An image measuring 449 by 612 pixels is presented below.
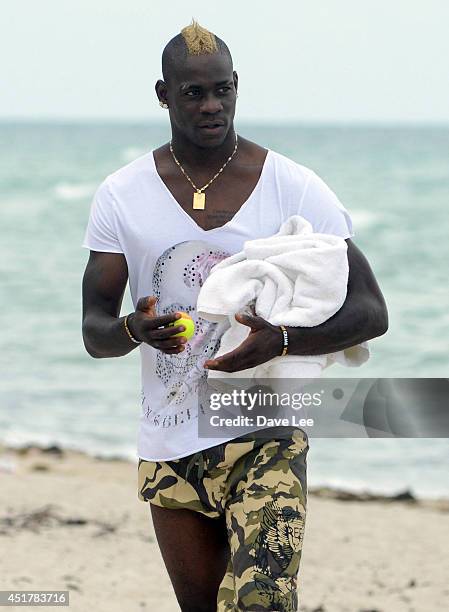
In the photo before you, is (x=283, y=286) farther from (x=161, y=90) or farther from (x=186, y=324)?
(x=161, y=90)

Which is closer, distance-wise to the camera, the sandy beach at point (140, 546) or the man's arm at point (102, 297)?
the man's arm at point (102, 297)

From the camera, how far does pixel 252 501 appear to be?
3.54m

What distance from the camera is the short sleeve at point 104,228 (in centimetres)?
372

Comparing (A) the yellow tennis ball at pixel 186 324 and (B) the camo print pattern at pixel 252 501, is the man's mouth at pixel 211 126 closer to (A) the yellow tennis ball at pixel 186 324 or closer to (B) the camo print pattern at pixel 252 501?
(A) the yellow tennis ball at pixel 186 324

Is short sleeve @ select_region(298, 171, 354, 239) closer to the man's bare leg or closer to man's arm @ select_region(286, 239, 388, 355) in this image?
man's arm @ select_region(286, 239, 388, 355)

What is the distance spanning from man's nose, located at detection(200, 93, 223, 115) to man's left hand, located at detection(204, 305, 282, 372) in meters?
0.62

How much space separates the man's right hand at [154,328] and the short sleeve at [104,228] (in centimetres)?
31

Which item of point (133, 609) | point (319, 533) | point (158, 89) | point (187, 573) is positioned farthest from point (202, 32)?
point (319, 533)

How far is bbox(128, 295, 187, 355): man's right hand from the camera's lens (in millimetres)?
3340

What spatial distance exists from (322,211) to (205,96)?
49cm

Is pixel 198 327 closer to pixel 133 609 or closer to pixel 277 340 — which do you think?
pixel 277 340

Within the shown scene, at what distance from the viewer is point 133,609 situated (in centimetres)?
592

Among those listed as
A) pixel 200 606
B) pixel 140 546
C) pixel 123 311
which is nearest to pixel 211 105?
pixel 200 606

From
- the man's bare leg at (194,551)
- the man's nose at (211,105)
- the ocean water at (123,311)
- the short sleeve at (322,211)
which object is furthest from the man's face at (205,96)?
the ocean water at (123,311)
